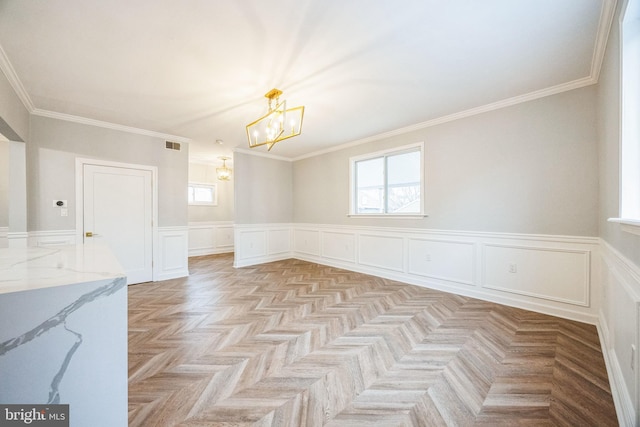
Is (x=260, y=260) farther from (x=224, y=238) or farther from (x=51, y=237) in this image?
(x=51, y=237)

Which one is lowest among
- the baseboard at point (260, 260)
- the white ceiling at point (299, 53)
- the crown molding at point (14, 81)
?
the baseboard at point (260, 260)

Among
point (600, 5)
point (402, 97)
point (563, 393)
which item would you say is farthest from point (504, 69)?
point (563, 393)

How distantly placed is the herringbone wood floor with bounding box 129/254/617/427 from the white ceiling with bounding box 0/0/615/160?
258 centimetres

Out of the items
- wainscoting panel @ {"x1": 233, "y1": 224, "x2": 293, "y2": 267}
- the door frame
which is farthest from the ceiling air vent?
wainscoting panel @ {"x1": 233, "y1": 224, "x2": 293, "y2": 267}

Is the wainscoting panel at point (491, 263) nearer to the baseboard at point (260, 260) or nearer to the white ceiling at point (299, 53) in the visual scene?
the white ceiling at point (299, 53)

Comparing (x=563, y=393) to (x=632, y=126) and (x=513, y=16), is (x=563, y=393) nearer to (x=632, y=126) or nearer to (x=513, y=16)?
(x=632, y=126)

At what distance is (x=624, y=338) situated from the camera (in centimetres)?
149

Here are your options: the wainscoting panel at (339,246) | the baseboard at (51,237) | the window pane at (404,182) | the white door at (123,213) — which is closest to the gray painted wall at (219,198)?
the white door at (123,213)

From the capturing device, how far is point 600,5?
1.77 m

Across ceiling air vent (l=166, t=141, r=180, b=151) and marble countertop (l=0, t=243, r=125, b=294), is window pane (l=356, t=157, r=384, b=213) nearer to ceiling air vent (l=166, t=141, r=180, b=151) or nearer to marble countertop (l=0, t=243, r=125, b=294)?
ceiling air vent (l=166, t=141, r=180, b=151)

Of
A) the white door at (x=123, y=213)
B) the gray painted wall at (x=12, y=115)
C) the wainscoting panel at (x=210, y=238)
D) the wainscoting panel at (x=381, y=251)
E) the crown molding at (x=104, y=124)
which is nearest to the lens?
the gray painted wall at (x=12, y=115)

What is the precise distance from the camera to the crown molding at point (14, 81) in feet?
7.71

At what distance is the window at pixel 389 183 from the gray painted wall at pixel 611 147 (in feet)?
6.43

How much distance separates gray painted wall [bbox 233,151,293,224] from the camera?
222 inches
